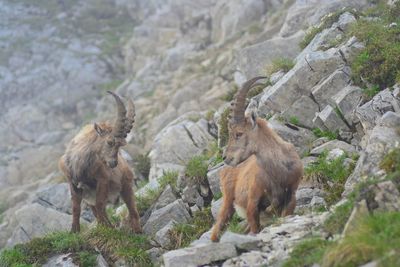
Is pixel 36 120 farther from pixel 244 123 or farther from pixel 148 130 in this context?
pixel 244 123

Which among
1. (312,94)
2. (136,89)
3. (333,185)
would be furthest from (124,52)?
(333,185)

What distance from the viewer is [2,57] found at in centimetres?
4391

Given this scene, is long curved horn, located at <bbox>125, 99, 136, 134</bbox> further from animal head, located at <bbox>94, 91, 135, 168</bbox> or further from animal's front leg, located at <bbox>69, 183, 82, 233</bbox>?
animal's front leg, located at <bbox>69, 183, 82, 233</bbox>

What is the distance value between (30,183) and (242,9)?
16442 millimetres

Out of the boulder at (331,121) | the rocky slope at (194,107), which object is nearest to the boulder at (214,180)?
the rocky slope at (194,107)

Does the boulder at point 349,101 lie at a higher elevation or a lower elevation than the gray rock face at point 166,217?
higher

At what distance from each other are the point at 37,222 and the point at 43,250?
5851mm

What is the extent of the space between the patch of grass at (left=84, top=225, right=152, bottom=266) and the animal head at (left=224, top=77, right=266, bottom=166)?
2701 mm

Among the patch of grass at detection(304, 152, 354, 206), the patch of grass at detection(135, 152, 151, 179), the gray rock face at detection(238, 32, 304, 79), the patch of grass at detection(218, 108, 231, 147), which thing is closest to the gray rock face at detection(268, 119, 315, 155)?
the patch of grass at detection(304, 152, 354, 206)

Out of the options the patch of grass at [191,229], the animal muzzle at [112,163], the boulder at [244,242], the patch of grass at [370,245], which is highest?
the patch of grass at [370,245]

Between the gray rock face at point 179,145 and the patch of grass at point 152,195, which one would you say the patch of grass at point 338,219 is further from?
the gray rock face at point 179,145

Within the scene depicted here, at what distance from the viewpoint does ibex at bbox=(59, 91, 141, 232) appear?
1355cm

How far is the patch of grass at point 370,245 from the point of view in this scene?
275 inches

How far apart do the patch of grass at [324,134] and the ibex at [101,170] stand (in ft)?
13.5
